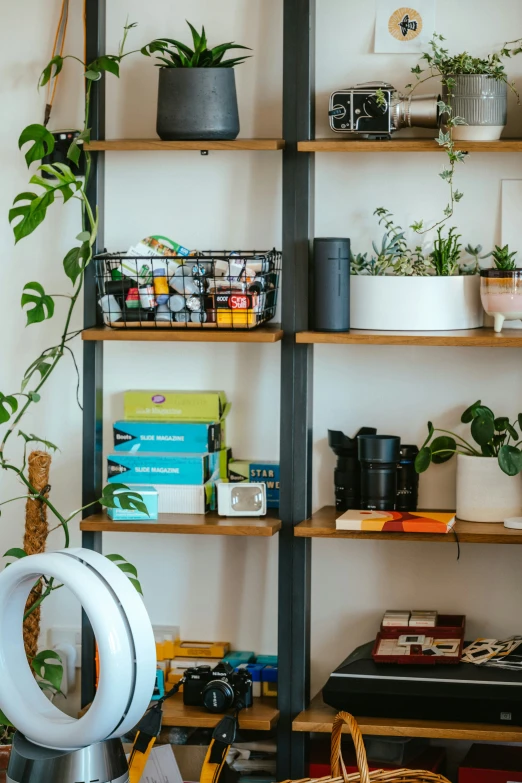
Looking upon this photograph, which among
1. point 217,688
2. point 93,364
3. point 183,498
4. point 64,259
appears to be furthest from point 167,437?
point 217,688

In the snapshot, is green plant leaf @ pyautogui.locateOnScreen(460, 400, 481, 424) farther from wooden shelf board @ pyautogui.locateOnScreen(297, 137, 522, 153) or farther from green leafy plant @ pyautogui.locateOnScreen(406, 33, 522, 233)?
wooden shelf board @ pyautogui.locateOnScreen(297, 137, 522, 153)

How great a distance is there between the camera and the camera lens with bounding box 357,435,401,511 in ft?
7.60

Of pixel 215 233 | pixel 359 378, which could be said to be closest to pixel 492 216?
pixel 359 378

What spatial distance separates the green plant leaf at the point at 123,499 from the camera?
2248 millimetres

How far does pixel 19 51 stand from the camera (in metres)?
2.56

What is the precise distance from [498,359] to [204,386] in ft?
2.29

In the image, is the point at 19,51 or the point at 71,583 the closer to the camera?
the point at 71,583

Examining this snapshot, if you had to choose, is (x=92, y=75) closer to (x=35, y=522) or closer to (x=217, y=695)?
(x=35, y=522)

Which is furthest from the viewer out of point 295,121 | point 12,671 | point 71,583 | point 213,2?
point 213,2

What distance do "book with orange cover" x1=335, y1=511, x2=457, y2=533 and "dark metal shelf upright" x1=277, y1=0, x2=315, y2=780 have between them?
0.15m

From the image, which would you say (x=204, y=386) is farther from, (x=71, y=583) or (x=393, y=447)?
(x=71, y=583)

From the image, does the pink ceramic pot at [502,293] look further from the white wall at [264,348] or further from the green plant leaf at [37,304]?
the green plant leaf at [37,304]

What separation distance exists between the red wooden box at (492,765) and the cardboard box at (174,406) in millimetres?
951

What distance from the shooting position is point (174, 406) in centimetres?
251
